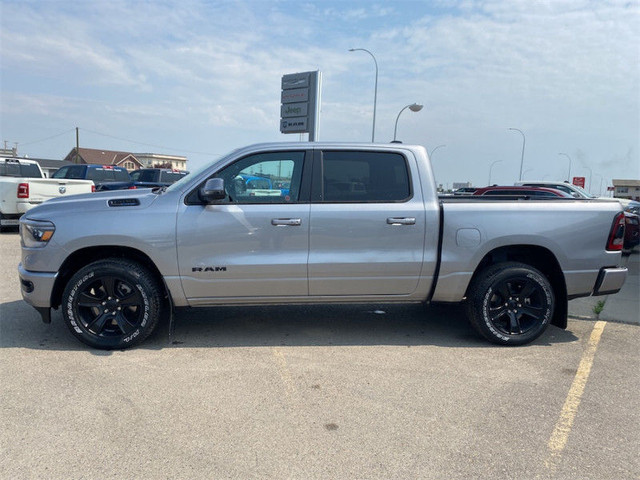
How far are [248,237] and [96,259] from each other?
144 cm

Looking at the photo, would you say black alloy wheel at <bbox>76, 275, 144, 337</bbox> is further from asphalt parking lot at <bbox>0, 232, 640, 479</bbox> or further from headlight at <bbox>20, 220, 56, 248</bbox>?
headlight at <bbox>20, 220, 56, 248</bbox>

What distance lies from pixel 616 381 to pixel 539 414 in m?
1.05

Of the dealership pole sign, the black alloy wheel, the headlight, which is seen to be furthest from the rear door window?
the dealership pole sign

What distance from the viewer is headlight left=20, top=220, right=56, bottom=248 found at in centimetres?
409

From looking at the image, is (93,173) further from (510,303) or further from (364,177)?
(510,303)

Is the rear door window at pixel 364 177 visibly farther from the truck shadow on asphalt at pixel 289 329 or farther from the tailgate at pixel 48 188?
the tailgate at pixel 48 188

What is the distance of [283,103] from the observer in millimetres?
18219

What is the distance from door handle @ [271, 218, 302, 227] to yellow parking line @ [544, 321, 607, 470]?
99.1 inches

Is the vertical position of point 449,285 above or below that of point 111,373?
above

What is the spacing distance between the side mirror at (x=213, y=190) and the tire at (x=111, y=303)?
92 cm

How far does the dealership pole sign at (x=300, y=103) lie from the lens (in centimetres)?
1722

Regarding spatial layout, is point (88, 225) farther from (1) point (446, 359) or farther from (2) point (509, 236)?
(2) point (509, 236)

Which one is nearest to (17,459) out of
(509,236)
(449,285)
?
(449,285)

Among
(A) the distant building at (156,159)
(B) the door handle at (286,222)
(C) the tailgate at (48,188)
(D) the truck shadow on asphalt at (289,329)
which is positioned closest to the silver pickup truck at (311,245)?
(B) the door handle at (286,222)
